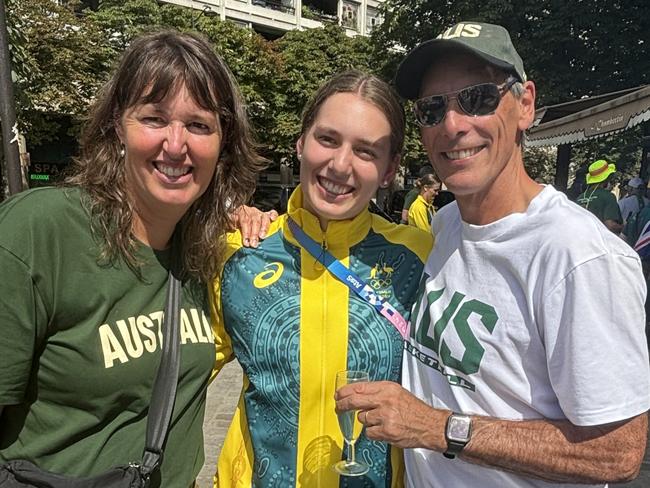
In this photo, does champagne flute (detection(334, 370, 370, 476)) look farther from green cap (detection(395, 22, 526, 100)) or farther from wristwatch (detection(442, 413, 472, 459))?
green cap (detection(395, 22, 526, 100))

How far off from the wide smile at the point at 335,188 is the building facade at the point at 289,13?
27.3 meters

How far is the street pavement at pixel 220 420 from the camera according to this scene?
13.3ft

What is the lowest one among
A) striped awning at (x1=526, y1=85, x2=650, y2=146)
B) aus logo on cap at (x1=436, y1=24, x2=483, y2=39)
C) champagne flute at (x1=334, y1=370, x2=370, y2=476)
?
champagne flute at (x1=334, y1=370, x2=370, y2=476)

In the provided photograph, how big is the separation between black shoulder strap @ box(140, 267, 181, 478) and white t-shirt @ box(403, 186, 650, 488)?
0.83 meters

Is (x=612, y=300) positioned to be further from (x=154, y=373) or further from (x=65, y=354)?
(x=65, y=354)

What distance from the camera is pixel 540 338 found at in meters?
1.56

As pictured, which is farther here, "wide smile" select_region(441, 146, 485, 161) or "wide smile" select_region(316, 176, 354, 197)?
"wide smile" select_region(316, 176, 354, 197)

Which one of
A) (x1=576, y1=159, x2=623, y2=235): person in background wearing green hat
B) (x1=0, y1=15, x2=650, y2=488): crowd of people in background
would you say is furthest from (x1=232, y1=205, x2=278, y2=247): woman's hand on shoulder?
(x1=576, y1=159, x2=623, y2=235): person in background wearing green hat

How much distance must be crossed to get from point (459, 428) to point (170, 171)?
1235 mm

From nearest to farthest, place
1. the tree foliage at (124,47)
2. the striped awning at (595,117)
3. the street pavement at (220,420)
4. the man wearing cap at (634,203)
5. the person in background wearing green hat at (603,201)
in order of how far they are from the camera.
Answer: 1. the street pavement at (220,420)
2. the striped awning at (595,117)
3. the person in background wearing green hat at (603,201)
4. the man wearing cap at (634,203)
5. the tree foliage at (124,47)

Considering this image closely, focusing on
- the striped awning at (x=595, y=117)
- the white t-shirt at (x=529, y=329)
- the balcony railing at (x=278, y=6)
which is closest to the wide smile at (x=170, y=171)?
the white t-shirt at (x=529, y=329)

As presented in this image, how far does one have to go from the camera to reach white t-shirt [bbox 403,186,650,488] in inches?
56.2

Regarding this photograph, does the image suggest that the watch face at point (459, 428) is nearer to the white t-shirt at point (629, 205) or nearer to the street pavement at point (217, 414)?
the street pavement at point (217, 414)

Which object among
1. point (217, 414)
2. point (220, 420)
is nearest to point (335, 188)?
point (220, 420)
